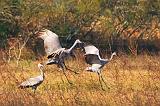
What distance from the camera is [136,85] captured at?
12.7 m

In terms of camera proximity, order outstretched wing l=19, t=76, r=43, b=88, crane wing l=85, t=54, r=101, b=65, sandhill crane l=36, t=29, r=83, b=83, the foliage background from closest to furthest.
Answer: outstretched wing l=19, t=76, r=43, b=88 → sandhill crane l=36, t=29, r=83, b=83 → crane wing l=85, t=54, r=101, b=65 → the foliage background

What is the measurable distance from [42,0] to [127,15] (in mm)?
3657

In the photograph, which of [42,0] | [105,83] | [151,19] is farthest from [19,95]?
[151,19]

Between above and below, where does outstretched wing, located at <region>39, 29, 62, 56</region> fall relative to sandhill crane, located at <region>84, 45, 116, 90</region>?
above

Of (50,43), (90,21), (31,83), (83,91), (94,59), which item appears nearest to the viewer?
(31,83)

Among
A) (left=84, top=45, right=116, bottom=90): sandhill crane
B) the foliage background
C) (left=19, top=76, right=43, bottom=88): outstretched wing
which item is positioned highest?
(left=19, top=76, right=43, bottom=88): outstretched wing

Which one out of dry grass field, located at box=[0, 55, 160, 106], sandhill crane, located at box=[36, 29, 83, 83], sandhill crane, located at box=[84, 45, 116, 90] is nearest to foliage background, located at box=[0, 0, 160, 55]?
dry grass field, located at box=[0, 55, 160, 106]

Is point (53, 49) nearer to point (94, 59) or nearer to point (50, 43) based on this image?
point (50, 43)

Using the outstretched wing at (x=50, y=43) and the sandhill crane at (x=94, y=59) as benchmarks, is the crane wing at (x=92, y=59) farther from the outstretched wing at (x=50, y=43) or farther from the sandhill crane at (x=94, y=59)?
the outstretched wing at (x=50, y=43)

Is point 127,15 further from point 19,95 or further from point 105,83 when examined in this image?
point 19,95

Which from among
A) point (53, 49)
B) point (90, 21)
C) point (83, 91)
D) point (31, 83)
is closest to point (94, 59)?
point (53, 49)

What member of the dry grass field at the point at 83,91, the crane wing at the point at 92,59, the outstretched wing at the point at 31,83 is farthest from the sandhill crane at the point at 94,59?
the outstretched wing at the point at 31,83

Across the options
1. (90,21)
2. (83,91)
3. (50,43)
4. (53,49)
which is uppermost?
(50,43)

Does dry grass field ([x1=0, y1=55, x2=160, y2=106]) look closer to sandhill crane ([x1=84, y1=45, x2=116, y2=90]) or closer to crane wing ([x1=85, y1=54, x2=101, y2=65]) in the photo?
sandhill crane ([x1=84, y1=45, x2=116, y2=90])
